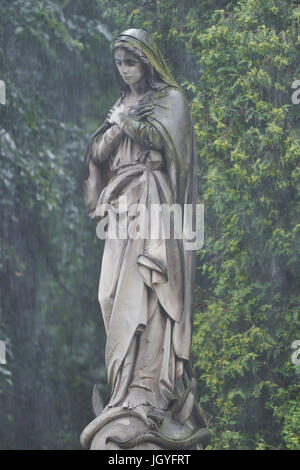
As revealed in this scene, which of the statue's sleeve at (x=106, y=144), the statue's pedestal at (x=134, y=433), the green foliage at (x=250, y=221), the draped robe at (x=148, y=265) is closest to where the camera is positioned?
the statue's pedestal at (x=134, y=433)

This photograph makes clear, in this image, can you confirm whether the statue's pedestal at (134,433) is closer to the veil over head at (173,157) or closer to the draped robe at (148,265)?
the draped robe at (148,265)

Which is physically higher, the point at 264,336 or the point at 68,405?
the point at 264,336

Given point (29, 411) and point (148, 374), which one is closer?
point (148, 374)

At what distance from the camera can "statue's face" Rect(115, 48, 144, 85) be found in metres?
8.17

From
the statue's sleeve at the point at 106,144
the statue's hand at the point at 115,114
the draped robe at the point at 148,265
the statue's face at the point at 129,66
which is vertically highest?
the statue's face at the point at 129,66

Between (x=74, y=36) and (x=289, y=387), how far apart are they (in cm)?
665

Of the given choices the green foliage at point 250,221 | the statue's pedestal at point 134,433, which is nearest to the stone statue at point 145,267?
the statue's pedestal at point 134,433

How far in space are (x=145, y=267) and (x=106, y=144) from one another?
36.1 inches

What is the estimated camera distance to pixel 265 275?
12531 millimetres

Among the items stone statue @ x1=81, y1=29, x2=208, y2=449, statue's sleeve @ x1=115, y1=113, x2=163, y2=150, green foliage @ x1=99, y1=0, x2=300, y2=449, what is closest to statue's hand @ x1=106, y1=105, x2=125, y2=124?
→ stone statue @ x1=81, y1=29, x2=208, y2=449

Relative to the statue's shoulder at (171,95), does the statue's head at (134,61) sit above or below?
above

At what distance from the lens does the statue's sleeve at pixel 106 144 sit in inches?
320

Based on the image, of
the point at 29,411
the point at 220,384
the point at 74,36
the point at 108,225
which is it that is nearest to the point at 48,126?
the point at 74,36

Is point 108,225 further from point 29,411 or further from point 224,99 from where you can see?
point 29,411
